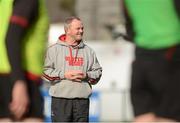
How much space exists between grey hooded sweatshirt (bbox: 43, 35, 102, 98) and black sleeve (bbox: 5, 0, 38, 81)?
30cm

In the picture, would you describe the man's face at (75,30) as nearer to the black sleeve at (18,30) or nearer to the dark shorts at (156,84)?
the black sleeve at (18,30)

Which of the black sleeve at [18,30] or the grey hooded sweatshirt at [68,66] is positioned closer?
the black sleeve at [18,30]

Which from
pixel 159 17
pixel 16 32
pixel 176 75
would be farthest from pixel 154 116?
pixel 16 32

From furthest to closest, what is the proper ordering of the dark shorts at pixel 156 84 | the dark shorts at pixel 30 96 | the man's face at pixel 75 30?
the man's face at pixel 75 30 → the dark shorts at pixel 30 96 → the dark shorts at pixel 156 84

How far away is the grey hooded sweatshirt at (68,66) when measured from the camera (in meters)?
3.57

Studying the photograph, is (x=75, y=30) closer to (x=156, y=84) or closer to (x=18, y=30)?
(x=18, y=30)

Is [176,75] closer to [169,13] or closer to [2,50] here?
[169,13]

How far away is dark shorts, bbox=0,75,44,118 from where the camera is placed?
3342 mm

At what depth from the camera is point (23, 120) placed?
3.31m

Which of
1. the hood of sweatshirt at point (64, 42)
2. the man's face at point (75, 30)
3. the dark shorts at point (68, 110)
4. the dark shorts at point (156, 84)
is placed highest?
the man's face at point (75, 30)

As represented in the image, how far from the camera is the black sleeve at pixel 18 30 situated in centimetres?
322

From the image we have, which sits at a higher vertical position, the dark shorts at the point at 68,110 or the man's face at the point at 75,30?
the man's face at the point at 75,30

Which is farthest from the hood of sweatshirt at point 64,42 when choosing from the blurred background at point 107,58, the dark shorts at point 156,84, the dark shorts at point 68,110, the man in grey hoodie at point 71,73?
the blurred background at point 107,58

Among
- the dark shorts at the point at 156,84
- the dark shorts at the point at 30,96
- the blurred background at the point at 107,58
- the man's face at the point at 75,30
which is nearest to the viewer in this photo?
the dark shorts at the point at 156,84
